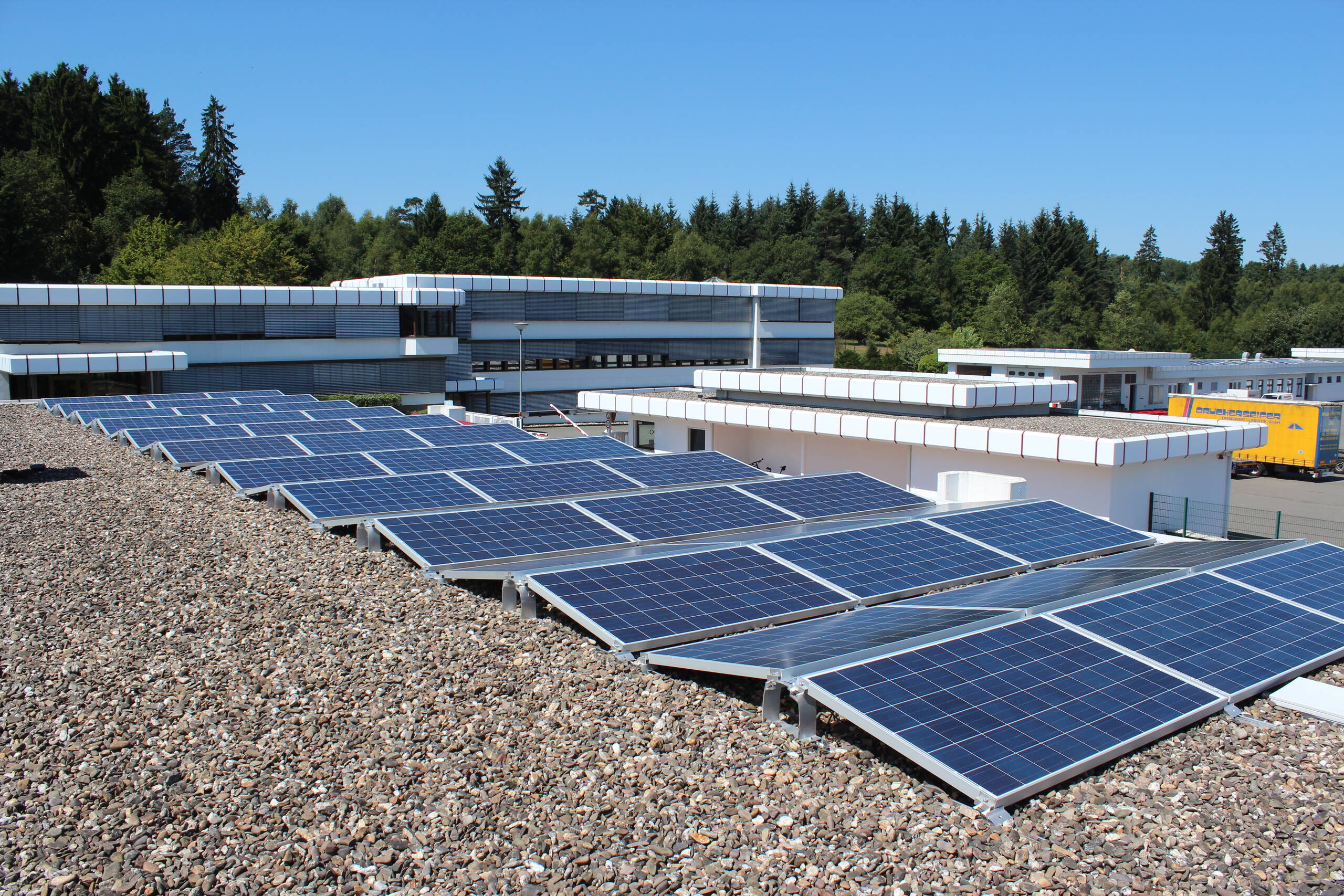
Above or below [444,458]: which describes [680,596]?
below

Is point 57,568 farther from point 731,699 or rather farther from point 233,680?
point 731,699

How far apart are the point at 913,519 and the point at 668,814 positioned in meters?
9.35

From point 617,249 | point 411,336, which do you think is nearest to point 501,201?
point 617,249

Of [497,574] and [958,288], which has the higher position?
[958,288]

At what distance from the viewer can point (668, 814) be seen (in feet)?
22.8

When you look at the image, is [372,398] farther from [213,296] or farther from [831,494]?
[831,494]

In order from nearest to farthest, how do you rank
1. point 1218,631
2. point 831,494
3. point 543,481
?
point 1218,631 < point 831,494 < point 543,481

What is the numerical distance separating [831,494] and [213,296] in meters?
39.0

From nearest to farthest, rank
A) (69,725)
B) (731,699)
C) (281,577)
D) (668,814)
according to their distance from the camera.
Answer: (668,814), (69,725), (731,699), (281,577)

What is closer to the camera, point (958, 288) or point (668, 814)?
point (668, 814)

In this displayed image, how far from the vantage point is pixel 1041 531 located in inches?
609

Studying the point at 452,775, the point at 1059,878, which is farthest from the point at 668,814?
the point at 1059,878

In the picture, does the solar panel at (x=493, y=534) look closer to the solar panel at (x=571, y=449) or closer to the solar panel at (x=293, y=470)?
the solar panel at (x=293, y=470)

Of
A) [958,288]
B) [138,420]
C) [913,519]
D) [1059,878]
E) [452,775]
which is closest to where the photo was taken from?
[1059,878]
